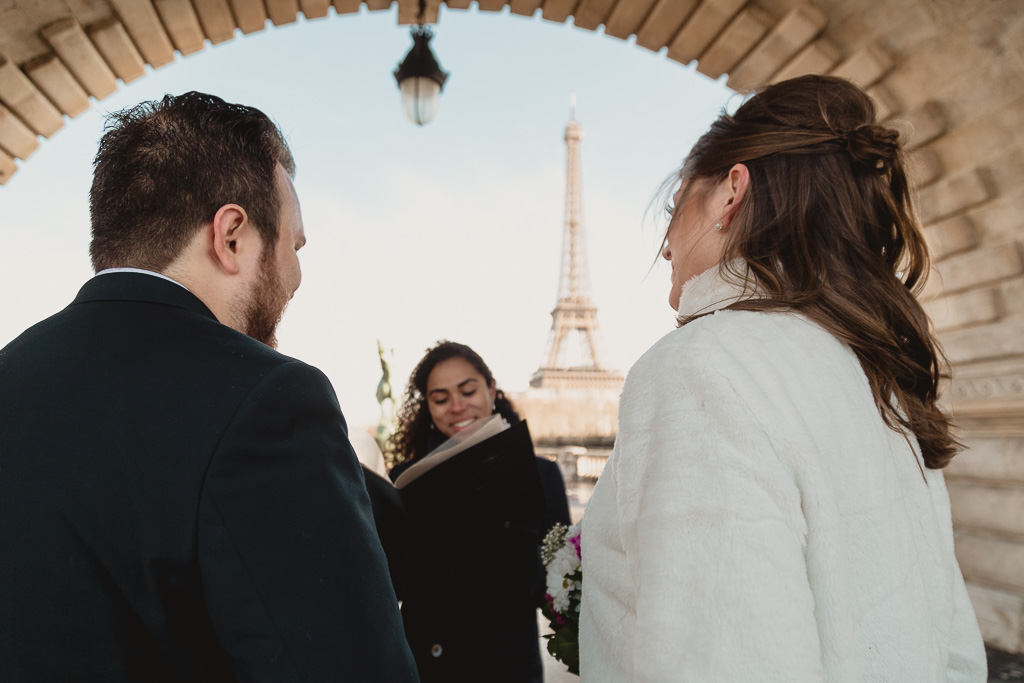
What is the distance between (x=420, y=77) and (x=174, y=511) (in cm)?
415

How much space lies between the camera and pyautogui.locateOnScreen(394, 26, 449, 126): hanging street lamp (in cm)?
435

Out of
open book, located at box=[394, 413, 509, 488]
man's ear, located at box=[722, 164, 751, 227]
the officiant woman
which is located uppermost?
man's ear, located at box=[722, 164, 751, 227]

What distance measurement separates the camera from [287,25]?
4.30m

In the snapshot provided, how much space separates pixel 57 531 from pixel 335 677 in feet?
1.31

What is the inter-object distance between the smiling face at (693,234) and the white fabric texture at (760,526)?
0.34 feet

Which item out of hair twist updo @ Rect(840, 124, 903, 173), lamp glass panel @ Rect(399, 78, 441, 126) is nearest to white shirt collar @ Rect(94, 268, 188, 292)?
hair twist updo @ Rect(840, 124, 903, 173)

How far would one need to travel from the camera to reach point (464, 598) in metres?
2.14

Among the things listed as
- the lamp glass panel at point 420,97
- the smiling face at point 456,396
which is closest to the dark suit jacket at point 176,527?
the smiling face at point 456,396

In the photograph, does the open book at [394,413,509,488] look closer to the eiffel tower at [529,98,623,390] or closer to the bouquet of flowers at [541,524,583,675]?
the bouquet of flowers at [541,524,583,675]

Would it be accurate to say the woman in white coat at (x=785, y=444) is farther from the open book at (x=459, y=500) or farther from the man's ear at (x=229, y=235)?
the open book at (x=459, y=500)

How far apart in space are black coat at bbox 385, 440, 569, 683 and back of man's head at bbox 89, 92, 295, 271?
48.9 inches

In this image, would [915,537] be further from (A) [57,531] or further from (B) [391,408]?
(B) [391,408]

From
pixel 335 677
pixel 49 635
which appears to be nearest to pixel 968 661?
pixel 335 677

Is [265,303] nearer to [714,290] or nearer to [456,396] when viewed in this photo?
[714,290]
